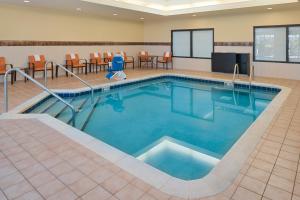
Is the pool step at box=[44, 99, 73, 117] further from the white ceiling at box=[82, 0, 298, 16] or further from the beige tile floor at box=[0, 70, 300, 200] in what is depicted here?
the white ceiling at box=[82, 0, 298, 16]

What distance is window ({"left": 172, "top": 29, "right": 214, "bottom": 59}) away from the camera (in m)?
10.3

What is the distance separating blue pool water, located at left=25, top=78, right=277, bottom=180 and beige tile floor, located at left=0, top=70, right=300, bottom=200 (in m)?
0.72

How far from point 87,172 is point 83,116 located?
2.85 meters

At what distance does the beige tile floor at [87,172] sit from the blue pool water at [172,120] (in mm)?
717

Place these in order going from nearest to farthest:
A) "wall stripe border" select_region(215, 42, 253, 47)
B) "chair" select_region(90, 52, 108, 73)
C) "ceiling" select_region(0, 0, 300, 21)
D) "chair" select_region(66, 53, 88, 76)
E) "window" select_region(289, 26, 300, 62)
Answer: "ceiling" select_region(0, 0, 300, 21) → "window" select_region(289, 26, 300, 62) → "chair" select_region(66, 53, 88, 76) → "wall stripe border" select_region(215, 42, 253, 47) → "chair" select_region(90, 52, 108, 73)

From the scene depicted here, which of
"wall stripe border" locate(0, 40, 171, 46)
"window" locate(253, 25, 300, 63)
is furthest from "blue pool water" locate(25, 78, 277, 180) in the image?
"wall stripe border" locate(0, 40, 171, 46)

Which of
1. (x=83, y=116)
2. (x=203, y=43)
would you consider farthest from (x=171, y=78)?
(x=83, y=116)

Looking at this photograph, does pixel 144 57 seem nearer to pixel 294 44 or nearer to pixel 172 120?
pixel 294 44

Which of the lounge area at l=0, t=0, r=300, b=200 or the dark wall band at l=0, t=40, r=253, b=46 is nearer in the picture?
the lounge area at l=0, t=0, r=300, b=200

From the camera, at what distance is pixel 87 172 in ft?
7.85

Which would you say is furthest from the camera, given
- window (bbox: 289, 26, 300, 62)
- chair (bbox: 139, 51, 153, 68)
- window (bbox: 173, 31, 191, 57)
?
chair (bbox: 139, 51, 153, 68)

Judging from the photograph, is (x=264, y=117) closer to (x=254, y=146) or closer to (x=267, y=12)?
(x=254, y=146)

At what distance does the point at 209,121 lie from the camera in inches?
191

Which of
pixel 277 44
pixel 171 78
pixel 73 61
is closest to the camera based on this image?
pixel 277 44
